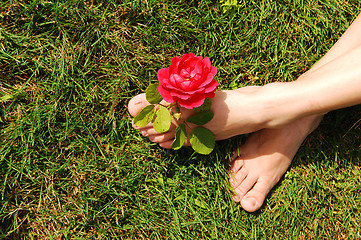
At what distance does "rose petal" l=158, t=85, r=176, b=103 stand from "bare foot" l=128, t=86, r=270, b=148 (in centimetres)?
23

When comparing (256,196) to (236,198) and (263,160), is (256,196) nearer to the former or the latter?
(236,198)

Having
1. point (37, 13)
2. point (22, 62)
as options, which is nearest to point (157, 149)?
point (22, 62)

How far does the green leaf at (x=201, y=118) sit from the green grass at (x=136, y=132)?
0.30m

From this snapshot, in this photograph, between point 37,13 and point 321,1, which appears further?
point 321,1

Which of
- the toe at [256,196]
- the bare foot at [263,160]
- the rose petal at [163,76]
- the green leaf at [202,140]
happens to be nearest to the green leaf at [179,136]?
the green leaf at [202,140]

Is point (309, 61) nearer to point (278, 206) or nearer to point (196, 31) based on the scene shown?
point (196, 31)

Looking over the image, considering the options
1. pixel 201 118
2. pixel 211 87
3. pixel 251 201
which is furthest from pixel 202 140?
pixel 251 201

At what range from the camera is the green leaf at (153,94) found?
5.69ft

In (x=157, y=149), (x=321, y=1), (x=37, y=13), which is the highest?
(x=321, y=1)

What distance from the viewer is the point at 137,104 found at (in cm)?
194

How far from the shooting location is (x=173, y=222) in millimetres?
2029

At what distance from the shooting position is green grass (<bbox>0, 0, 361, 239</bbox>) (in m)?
1.97

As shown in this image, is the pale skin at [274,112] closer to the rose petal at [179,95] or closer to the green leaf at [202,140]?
the green leaf at [202,140]

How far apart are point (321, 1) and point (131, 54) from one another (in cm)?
124
